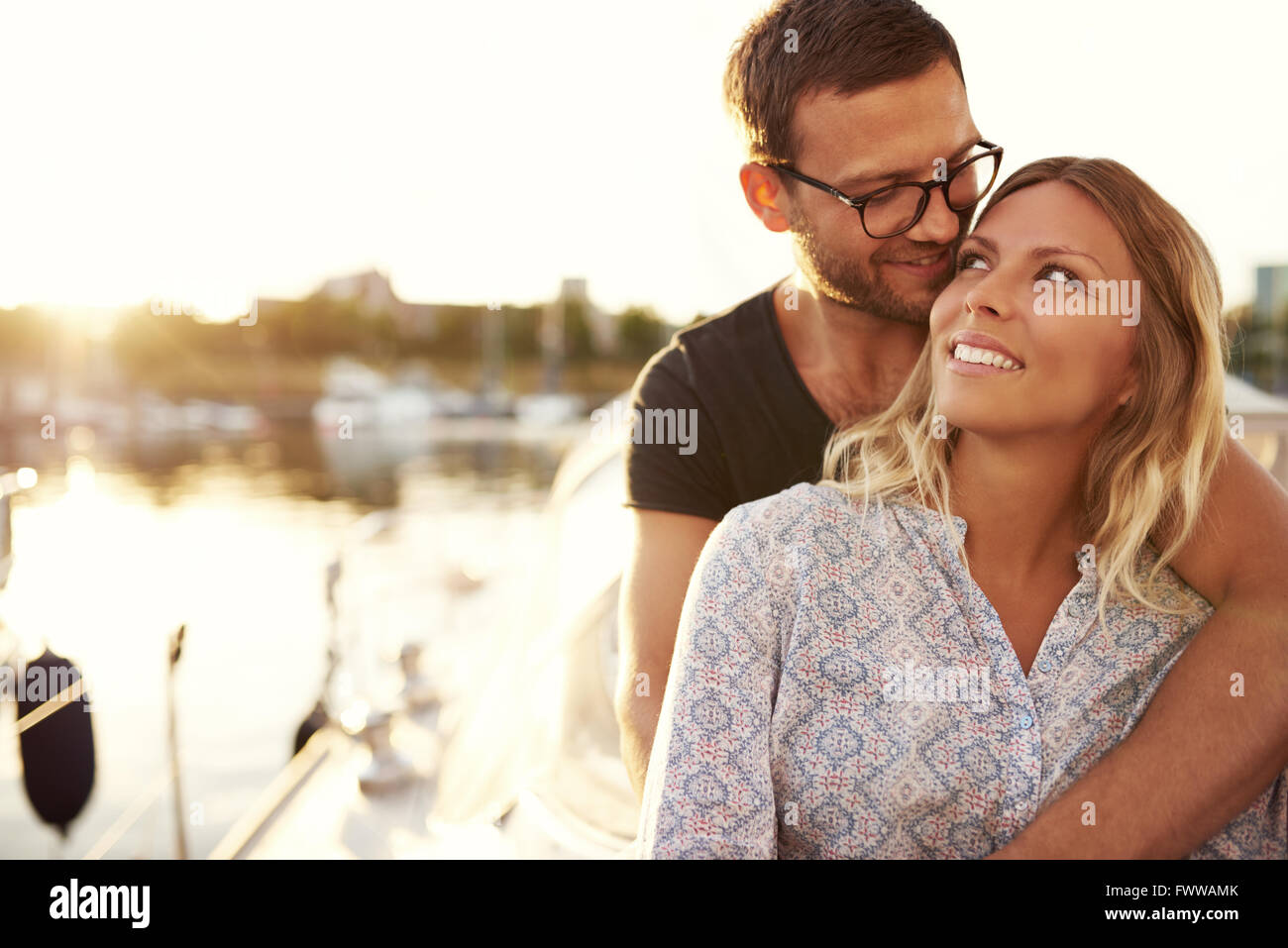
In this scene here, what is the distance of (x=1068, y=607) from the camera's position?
1.14 meters

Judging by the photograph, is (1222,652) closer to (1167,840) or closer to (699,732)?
(1167,840)

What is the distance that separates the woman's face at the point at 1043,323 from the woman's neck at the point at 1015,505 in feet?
0.20

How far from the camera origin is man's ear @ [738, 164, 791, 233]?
178cm

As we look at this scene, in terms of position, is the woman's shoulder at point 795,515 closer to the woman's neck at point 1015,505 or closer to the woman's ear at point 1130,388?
the woman's neck at point 1015,505

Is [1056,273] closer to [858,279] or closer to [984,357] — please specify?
[984,357]

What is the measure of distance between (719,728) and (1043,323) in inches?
25.4

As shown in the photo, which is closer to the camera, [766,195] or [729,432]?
[729,432]

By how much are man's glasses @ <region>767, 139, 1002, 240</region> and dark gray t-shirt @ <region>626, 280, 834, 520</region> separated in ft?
1.00

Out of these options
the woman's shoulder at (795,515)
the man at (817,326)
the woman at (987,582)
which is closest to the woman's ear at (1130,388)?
the woman at (987,582)

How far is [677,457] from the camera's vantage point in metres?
1.66

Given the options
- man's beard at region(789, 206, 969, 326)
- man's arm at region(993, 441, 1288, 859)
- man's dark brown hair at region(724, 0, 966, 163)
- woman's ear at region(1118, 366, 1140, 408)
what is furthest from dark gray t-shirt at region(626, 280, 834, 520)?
man's arm at region(993, 441, 1288, 859)

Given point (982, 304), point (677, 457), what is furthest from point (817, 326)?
point (982, 304)
